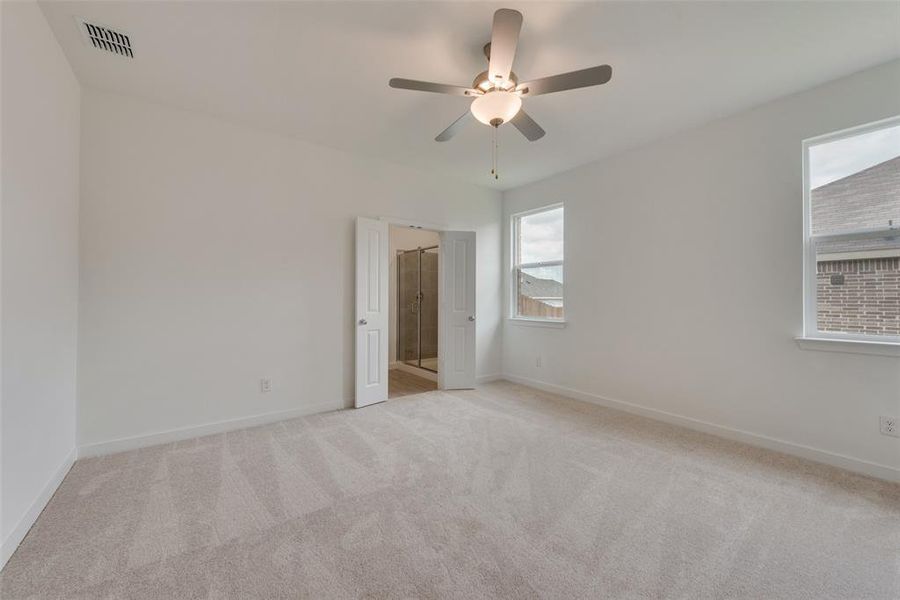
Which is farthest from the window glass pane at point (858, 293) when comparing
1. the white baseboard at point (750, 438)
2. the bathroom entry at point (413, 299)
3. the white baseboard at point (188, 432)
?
the bathroom entry at point (413, 299)

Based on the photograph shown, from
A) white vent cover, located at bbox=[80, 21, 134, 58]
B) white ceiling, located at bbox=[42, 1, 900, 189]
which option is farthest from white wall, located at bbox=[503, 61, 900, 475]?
white vent cover, located at bbox=[80, 21, 134, 58]

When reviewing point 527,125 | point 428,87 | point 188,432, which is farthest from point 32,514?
point 527,125

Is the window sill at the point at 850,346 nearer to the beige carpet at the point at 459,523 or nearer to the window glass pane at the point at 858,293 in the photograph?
the window glass pane at the point at 858,293

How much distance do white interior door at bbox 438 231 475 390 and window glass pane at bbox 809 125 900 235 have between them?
3064mm

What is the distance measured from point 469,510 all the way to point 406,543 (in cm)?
40

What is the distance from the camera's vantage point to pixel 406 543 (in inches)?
66.6

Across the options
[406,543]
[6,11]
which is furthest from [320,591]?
[6,11]

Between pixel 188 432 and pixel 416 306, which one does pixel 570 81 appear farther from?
pixel 416 306

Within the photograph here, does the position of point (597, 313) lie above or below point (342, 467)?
above

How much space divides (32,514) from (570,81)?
3476 mm

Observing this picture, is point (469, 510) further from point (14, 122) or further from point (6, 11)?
point (6, 11)

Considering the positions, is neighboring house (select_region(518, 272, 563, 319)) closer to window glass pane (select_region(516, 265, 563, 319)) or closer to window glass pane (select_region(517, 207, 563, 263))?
window glass pane (select_region(516, 265, 563, 319))

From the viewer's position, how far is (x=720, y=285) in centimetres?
302

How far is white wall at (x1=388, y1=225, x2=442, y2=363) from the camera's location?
5996 millimetres
